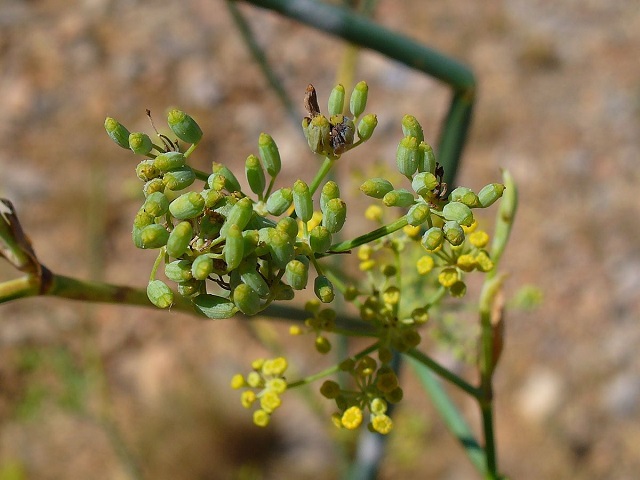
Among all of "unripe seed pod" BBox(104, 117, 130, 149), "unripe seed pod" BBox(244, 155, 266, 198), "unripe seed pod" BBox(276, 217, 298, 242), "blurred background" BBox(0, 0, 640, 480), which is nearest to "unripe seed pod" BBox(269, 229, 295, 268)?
"unripe seed pod" BBox(276, 217, 298, 242)

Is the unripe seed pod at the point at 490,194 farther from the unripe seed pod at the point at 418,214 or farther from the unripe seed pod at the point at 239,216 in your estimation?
the unripe seed pod at the point at 239,216

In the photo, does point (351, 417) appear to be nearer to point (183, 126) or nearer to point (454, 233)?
point (454, 233)

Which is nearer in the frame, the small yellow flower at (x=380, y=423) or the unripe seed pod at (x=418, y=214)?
the unripe seed pod at (x=418, y=214)

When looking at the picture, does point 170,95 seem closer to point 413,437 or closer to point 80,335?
point 80,335

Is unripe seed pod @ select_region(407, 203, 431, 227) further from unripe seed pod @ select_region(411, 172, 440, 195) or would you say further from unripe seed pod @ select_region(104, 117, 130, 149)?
unripe seed pod @ select_region(104, 117, 130, 149)

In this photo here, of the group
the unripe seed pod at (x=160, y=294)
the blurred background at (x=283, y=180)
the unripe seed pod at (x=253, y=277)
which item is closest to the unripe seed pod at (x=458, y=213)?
the unripe seed pod at (x=253, y=277)

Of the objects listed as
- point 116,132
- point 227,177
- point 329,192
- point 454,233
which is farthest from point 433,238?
point 116,132
